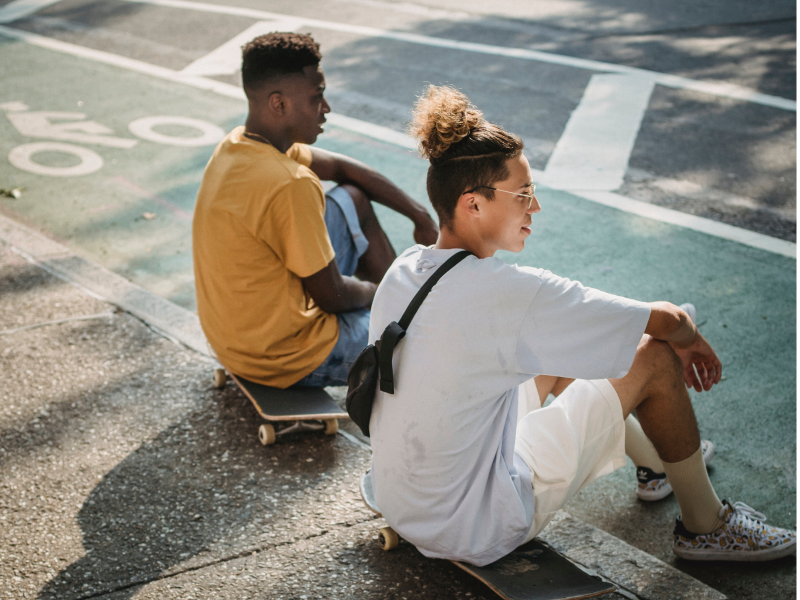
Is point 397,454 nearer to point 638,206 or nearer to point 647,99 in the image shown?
point 638,206

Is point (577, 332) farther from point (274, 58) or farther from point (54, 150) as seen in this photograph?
point (54, 150)

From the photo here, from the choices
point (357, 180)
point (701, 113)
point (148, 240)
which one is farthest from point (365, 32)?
point (357, 180)

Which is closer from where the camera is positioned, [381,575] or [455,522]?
[455,522]

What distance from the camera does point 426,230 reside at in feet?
12.4

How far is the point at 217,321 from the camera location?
3.26 meters

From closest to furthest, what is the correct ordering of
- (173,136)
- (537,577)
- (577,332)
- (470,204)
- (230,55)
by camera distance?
(577,332)
(470,204)
(537,577)
(173,136)
(230,55)

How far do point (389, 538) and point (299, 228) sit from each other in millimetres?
1260

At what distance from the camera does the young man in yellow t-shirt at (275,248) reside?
2.99m

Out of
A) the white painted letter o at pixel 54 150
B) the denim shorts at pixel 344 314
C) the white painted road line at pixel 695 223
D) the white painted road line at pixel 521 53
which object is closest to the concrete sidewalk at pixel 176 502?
the denim shorts at pixel 344 314

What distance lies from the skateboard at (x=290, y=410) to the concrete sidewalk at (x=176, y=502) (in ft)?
0.21

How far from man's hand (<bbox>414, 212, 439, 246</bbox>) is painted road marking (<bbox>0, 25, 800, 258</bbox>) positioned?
237cm

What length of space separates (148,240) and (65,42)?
729 cm

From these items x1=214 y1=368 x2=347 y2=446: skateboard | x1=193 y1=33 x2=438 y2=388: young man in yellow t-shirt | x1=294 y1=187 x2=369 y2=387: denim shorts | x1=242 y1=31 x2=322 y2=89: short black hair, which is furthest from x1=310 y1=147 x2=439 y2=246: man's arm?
x1=214 y1=368 x2=347 y2=446: skateboard

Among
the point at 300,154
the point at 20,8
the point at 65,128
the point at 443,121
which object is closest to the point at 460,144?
the point at 443,121
